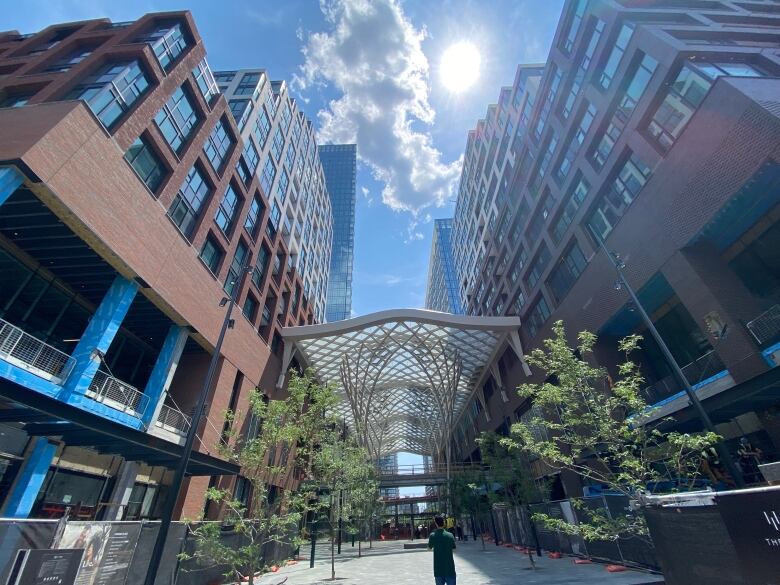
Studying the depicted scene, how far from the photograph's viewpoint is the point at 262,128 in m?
34.4

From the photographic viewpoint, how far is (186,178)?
21.7 metres

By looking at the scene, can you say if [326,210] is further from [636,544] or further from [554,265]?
[636,544]

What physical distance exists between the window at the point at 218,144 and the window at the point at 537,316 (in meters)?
26.9

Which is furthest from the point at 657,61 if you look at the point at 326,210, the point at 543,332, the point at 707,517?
the point at 326,210

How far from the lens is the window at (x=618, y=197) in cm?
1920

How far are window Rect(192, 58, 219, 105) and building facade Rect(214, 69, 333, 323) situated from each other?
13.0ft

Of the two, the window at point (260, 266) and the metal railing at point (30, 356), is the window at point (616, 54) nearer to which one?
the window at point (260, 266)

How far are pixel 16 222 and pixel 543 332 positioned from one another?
31.6 metres

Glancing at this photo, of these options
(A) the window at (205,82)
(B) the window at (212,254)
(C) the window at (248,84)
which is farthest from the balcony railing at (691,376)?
(C) the window at (248,84)

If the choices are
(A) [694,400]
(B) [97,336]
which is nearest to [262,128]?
(B) [97,336]

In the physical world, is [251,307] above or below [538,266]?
below

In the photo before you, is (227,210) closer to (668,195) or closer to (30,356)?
(30,356)

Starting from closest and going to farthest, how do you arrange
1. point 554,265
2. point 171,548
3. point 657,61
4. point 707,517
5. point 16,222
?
point 707,517
point 171,548
point 16,222
point 657,61
point 554,265

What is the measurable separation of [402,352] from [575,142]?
95.1 feet
